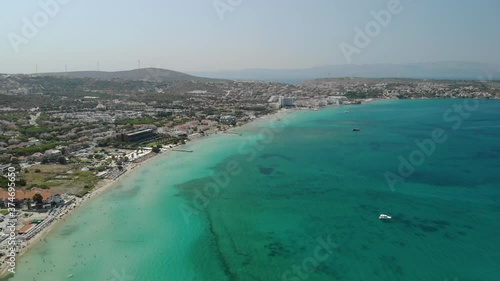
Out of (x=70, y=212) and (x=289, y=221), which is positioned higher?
(x=289, y=221)

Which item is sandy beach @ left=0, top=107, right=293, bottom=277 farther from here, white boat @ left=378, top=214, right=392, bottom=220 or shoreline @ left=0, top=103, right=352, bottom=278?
white boat @ left=378, top=214, right=392, bottom=220

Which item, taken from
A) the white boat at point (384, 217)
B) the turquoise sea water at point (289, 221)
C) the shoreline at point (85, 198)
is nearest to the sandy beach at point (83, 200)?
the shoreline at point (85, 198)

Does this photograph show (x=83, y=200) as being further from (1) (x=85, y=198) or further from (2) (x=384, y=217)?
(2) (x=384, y=217)

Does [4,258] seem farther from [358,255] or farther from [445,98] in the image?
[445,98]

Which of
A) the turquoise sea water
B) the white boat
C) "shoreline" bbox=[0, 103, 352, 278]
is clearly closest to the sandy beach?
"shoreline" bbox=[0, 103, 352, 278]

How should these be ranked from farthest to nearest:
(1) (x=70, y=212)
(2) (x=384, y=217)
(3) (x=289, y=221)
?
(1) (x=70, y=212) → (3) (x=289, y=221) → (2) (x=384, y=217)

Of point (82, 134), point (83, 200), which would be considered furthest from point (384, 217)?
point (82, 134)

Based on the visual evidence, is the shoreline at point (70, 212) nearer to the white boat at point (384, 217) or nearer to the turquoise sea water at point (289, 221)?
the turquoise sea water at point (289, 221)
